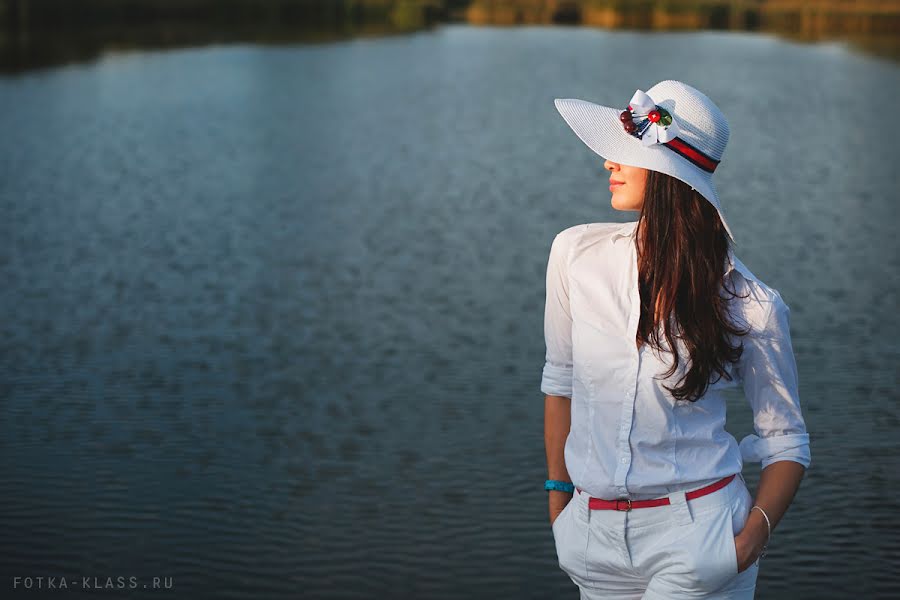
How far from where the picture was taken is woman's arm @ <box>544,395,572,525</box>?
2.54m

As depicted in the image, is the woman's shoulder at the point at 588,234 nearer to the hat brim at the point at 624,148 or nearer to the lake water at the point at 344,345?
the hat brim at the point at 624,148

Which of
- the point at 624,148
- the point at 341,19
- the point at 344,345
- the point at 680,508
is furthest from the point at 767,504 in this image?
the point at 341,19

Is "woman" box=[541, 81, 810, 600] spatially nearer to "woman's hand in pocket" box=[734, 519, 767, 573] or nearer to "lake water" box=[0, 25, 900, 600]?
"woman's hand in pocket" box=[734, 519, 767, 573]

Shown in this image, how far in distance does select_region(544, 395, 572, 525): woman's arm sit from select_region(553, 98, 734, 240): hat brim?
47 cm

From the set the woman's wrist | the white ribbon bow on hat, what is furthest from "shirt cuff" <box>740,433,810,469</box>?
the white ribbon bow on hat

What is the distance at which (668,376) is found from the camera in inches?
90.4

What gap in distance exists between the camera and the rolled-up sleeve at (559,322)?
2.41 meters

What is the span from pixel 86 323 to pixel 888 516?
5397mm

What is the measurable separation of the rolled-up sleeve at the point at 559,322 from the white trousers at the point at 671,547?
253 mm

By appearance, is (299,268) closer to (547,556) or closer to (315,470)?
(315,470)

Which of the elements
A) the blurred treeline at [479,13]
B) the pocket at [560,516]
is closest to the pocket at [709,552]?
the pocket at [560,516]

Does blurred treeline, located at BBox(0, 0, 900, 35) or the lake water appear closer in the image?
the lake water

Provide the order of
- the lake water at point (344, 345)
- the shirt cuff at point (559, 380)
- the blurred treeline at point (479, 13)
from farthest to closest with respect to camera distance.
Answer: the blurred treeline at point (479, 13) → the lake water at point (344, 345) → the shirt cuff at point (559, 380)

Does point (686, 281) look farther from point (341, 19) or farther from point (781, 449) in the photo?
point (341, 19)
